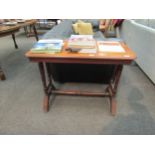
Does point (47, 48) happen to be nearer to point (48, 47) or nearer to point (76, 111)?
point (48, 47)

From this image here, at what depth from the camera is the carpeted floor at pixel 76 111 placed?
1.36 m

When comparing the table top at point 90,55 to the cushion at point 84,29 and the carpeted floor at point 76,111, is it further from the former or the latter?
the cushion at point 84,29

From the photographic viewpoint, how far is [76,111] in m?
1.56

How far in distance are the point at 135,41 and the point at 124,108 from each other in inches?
55.5

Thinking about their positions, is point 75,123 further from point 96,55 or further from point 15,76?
point 15,76

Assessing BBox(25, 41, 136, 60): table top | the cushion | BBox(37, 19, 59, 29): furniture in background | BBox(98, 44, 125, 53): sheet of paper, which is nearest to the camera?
BBox(25, 41, 136, 60): table top

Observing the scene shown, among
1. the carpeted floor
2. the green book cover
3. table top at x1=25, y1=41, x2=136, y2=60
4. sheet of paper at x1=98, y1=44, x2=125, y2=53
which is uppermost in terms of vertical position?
the green book cover

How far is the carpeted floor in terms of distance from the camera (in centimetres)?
136

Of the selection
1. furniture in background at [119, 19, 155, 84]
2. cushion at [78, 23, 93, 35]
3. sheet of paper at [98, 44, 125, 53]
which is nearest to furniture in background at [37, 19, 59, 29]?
cushion at [78, 23, 93, 35]

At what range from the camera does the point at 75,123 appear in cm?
141

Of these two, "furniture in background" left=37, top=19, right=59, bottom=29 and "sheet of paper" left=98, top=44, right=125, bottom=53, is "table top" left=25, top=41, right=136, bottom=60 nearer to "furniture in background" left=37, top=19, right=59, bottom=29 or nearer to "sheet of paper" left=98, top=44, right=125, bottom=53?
"sheet of paper" left=98, top=44, right=125, bottom=53

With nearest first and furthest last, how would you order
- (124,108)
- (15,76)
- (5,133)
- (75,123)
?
(5,133) → (75,123) → (124,108) → (15,76)

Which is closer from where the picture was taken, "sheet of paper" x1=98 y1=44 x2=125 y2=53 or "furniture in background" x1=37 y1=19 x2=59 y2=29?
"sheet of paper" x1=98 y1=44 x2=125 y2=53
